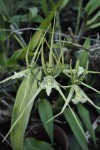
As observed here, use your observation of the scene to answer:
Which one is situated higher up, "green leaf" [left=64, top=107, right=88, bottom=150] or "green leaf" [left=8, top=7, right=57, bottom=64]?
"green leaf" [left=8, top=7, right=57, bottom=64]

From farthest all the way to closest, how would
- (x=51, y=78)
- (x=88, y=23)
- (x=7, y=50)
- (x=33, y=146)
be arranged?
(x=7, y=50) < (x=88, y=23) < (x=33, y=146) < (x=51, y=78)

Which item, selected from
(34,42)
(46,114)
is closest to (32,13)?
(34,42)

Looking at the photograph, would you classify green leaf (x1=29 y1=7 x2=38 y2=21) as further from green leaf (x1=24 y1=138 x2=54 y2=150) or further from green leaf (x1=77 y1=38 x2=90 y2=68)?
green leaf (x1=24 y1=138 x2=54 y2=150)

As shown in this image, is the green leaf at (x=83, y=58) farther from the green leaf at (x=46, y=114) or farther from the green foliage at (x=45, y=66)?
the green leaf at (x=46, y=114)

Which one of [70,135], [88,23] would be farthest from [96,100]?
[88,23]

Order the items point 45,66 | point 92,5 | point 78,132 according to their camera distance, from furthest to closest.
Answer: point 92,5, point 78,132, point 45,66

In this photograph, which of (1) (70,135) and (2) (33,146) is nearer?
(2) (33,146)

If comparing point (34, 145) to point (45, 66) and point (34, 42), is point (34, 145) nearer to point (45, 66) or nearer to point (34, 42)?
point (45, 66)

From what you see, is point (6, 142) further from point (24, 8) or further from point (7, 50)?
point (24, 8)

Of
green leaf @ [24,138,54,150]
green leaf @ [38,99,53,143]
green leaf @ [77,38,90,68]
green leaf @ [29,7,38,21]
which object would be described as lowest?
green leaf @ [24,138,54,150]

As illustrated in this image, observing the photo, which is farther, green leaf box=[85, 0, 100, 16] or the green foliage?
green leaf box=[85, 0, 100, 16]

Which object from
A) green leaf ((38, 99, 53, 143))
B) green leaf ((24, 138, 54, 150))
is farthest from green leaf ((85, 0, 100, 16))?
green leaf ((24, 138, 54, 150))
